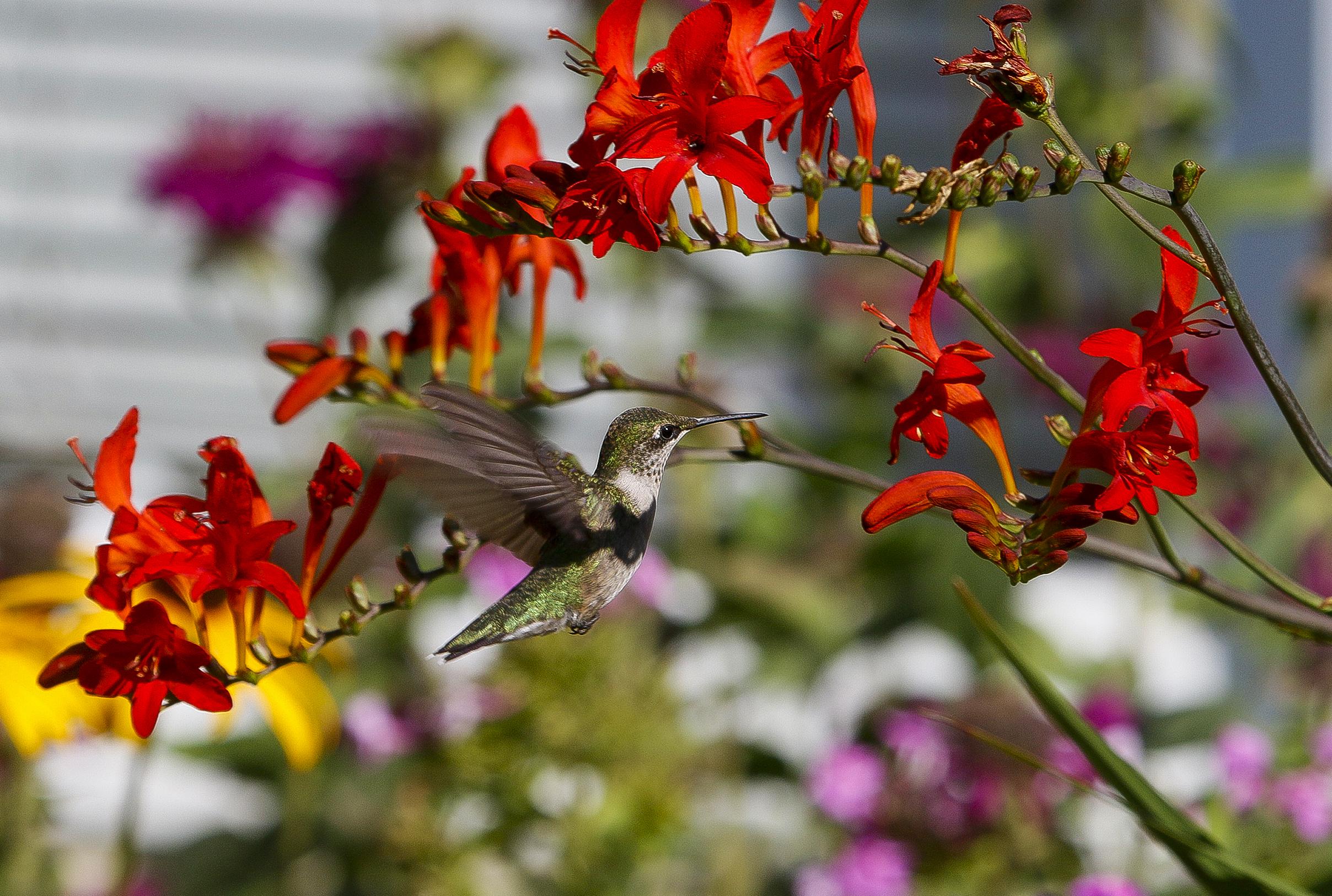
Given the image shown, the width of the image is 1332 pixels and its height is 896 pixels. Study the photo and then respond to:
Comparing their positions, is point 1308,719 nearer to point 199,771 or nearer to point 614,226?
point 614,226

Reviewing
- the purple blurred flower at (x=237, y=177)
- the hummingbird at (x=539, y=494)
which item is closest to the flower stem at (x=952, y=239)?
the hummingbird at (x=539, y=494)

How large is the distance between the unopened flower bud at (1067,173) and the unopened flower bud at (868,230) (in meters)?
0.09

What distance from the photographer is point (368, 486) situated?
71cm

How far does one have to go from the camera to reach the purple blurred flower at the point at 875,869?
1531 mm

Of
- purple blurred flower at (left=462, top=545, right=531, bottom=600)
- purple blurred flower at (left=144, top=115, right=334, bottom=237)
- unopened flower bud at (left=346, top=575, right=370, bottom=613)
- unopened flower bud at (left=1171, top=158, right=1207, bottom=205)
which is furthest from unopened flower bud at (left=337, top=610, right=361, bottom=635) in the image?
purple blurred flower at (left=144, top=115, right=334, bottom=237)

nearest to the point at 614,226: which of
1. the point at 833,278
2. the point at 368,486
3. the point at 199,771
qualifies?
the point at 368,486

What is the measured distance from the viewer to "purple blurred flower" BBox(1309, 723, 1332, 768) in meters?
Result: 1.40

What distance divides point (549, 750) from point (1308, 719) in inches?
38.5

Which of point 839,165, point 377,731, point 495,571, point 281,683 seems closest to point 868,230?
point 839,165

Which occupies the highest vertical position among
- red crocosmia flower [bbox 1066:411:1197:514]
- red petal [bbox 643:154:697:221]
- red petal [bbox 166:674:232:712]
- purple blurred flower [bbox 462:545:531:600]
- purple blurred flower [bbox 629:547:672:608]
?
red petal [bbox 643:154:697:221]

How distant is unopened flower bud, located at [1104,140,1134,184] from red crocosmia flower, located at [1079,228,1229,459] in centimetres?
5

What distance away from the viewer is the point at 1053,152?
595mm

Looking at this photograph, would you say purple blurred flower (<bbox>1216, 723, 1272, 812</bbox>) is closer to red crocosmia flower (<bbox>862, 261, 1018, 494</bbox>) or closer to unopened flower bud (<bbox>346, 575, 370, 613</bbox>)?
red crocosmia flower (<bbox>862, 261, 1018, 494</bbox>)

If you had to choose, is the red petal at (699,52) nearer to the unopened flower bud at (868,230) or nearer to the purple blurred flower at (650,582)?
the unopened flower bud at (868,230)
